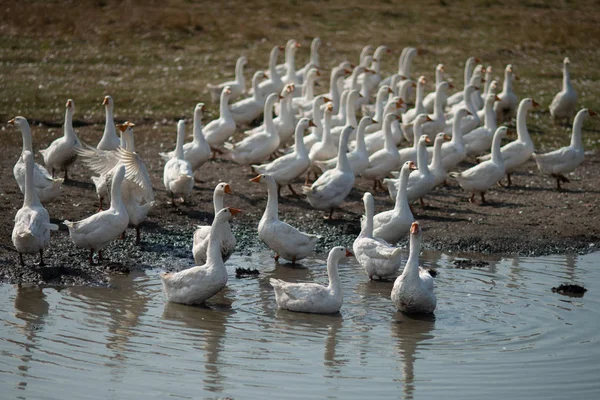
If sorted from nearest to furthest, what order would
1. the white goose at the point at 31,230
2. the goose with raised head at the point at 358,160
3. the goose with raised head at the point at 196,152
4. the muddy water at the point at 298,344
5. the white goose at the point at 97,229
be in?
the muddy water at the point at 298,344 < the white goose at the point at 31,230 < the white goose at the point at 97,229 < the goose with raised head at the point at 358,160 < the goose with raised head at the point at 196,152

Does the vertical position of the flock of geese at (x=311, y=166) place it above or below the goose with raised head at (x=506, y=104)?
below

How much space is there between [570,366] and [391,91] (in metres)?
13.5

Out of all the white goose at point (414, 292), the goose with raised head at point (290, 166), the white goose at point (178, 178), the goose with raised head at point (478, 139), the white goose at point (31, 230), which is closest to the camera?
the white goose at point (414, 292)

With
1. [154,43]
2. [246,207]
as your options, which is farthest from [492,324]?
[154,43]

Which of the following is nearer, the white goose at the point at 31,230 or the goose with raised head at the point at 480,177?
the white goose at the point at 31,230

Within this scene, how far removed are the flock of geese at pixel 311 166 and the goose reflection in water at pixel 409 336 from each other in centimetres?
16

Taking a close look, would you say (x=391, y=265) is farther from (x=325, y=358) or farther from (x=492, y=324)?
(x=325, y=358)

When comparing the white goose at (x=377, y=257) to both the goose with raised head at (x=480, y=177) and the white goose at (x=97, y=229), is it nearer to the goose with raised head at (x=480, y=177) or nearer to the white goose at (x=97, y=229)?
the white goose at (x=97, y=229)

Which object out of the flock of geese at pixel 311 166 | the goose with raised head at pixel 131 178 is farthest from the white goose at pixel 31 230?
the goose with raised head at pixel 131 178

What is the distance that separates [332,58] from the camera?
2983 centimetres

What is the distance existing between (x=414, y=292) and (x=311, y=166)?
24.2 ft

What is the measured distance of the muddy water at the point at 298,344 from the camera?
28.3 ft

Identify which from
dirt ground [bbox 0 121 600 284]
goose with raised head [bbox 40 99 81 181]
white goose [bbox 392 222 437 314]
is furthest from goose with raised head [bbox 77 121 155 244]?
white goose [bbox 392 222 437 314]

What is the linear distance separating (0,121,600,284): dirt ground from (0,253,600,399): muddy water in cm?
105
